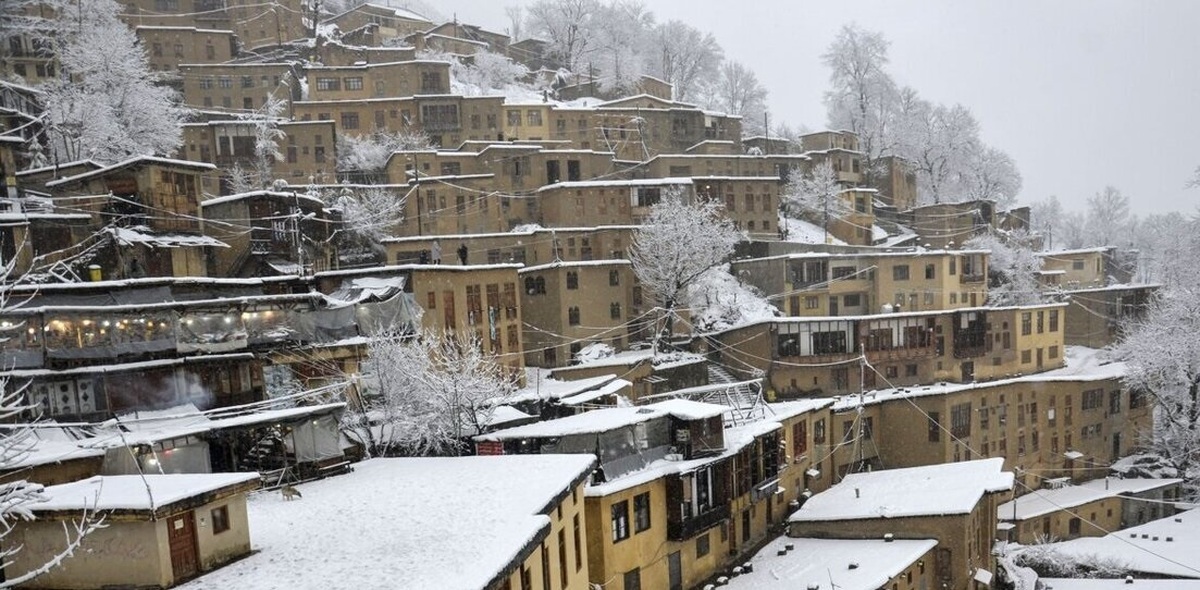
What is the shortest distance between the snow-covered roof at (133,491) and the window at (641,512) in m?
13.2

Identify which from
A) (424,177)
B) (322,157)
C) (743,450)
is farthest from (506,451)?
(322,157)

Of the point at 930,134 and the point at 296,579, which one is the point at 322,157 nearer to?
the point at 296,579

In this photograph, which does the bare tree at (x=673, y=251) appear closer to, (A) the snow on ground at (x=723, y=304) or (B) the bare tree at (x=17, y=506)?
(A) the snow on ground at (x=723, y=304)

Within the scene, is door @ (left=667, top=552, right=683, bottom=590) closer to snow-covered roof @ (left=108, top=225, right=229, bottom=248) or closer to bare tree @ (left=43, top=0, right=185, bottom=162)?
snow-covered roof @ (left=108, top=225, right=229, bottom=248)

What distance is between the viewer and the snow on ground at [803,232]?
180ft

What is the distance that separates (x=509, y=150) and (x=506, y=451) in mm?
29411

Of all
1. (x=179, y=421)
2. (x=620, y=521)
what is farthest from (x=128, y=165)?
(x=620, y=521)

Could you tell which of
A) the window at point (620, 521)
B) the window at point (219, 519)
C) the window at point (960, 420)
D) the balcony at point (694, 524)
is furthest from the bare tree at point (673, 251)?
the window at point (219, 519)

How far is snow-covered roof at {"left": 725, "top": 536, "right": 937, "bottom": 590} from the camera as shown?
25.1 meters

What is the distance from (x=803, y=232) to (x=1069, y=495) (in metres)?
25.7

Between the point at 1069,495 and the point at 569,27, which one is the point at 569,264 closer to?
the point at 1069,495

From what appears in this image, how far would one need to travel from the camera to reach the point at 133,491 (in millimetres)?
12828

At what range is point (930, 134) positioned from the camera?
75.6m

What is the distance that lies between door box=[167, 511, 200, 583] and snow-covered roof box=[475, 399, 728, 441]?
38.5 ft
